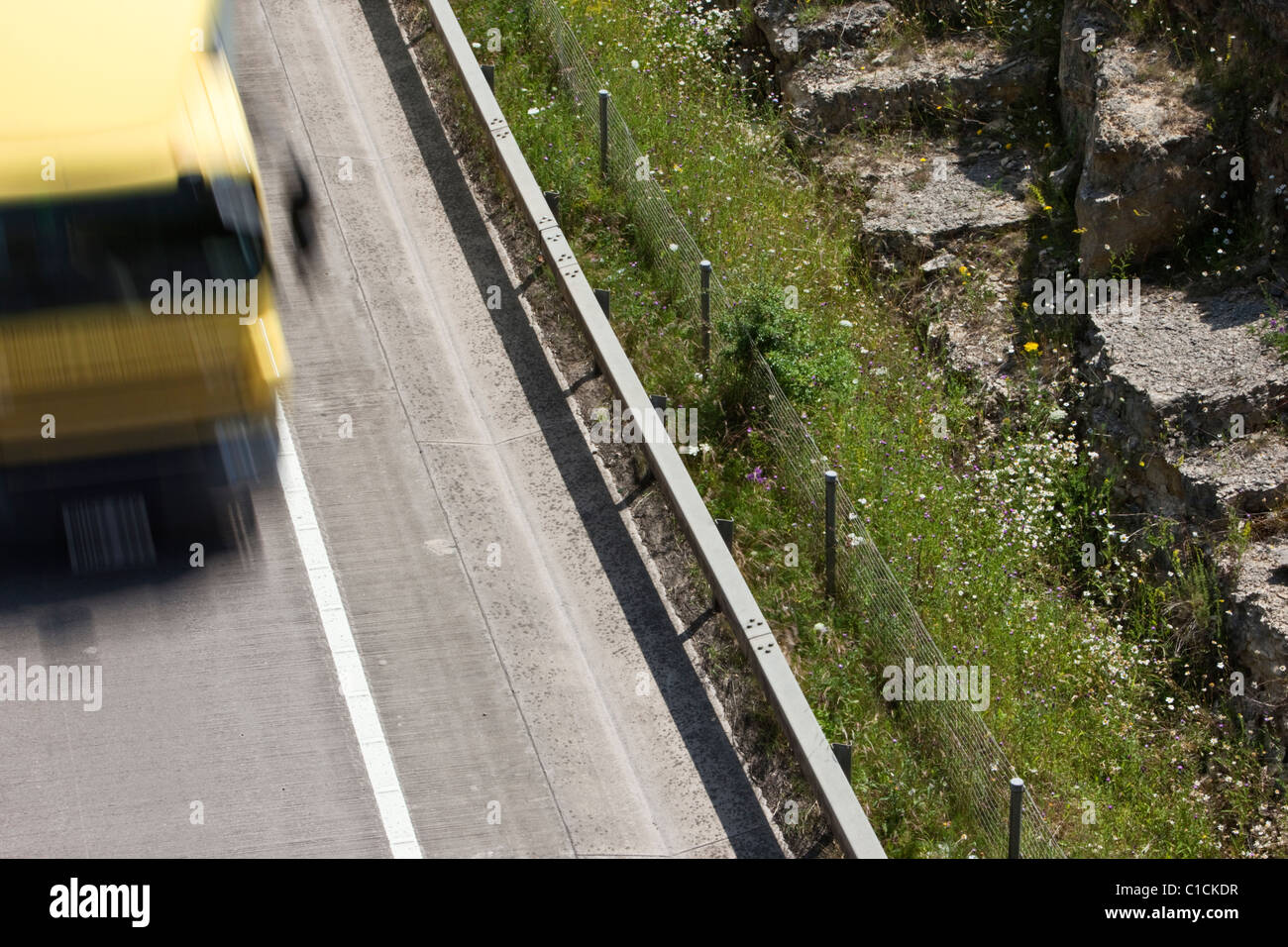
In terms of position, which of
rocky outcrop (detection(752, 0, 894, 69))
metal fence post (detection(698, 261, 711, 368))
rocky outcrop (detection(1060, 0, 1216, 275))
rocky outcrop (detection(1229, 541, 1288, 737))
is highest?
rocky outcrop (detection(752, 0, 894, 69))

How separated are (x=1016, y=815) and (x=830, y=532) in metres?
2.37

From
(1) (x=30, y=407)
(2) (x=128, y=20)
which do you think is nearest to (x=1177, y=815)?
(1) (x=30, y=407)

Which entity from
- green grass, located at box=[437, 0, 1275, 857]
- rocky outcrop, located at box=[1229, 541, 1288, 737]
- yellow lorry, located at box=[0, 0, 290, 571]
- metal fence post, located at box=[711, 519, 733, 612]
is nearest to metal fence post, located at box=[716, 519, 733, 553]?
metal fence post, located at box=[711, 519, 733, 612]

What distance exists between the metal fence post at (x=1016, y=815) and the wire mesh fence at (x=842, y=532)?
0.67ft

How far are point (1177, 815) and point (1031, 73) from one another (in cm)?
710

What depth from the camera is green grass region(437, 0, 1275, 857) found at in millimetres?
8875

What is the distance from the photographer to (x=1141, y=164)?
36.7ft

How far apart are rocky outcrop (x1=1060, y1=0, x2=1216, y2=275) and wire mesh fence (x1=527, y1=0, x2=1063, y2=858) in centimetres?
310

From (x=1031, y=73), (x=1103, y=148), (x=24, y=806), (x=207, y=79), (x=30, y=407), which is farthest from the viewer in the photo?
(x=1031, y=73)

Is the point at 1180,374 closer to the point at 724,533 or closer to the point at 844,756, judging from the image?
the point at 724,533

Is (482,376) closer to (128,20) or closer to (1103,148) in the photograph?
(128,20)

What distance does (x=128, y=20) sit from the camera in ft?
29.9

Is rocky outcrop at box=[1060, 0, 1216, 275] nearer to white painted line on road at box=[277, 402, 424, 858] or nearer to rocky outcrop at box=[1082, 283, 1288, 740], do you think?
rocky outcrop at box=[1082, 283, 1288, 740]

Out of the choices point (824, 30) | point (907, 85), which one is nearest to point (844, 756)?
point (907, 85)
